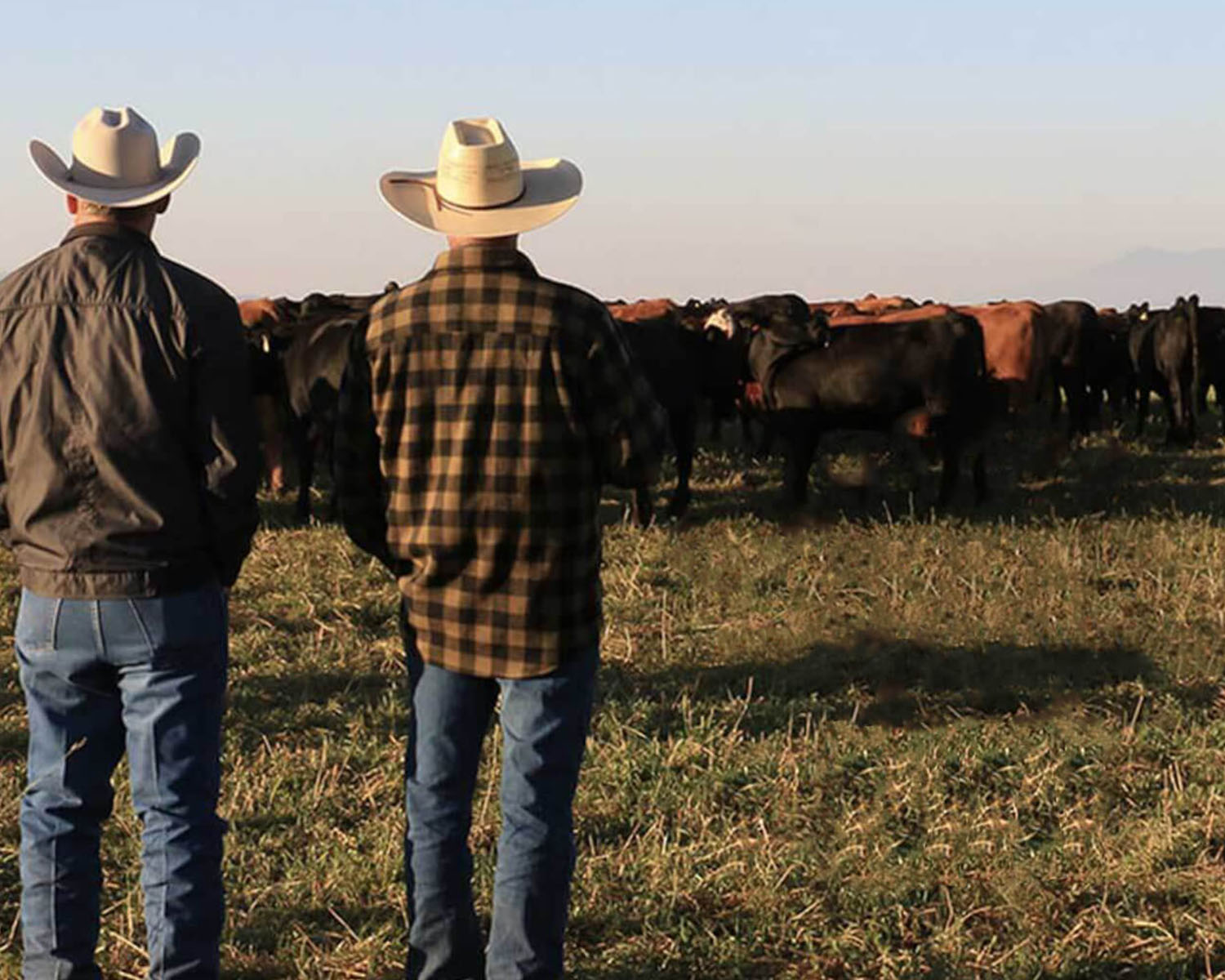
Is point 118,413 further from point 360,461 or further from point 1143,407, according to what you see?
point 1143,407

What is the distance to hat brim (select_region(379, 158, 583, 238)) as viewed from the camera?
3365 millimetres

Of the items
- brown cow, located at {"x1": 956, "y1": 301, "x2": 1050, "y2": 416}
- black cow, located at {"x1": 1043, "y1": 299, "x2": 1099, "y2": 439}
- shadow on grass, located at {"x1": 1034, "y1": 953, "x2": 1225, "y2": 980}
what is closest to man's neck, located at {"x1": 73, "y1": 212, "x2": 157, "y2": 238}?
shadow on grass, located at {"x1": 1034, "y1": 953, "x2": 1225, "y2": 980}

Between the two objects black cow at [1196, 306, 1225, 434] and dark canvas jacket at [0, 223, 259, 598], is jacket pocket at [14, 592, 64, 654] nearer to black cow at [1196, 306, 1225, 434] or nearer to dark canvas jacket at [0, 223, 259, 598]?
dark canvas jacket at [0, 223, 259, 598]

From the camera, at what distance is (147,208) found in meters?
3.40

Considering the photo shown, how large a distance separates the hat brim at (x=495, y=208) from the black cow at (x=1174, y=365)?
16.1 m

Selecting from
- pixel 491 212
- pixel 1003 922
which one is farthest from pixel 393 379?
pixel 1003 922

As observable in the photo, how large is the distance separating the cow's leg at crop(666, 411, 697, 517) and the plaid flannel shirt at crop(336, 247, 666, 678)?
9.17 m

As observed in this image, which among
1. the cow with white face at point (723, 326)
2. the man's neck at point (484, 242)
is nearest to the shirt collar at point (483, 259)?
the man's neck at point (484, 242)

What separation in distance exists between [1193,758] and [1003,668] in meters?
1.69

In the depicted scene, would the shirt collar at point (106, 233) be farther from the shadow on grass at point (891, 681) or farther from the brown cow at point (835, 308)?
the brown cow at point (835, 308)

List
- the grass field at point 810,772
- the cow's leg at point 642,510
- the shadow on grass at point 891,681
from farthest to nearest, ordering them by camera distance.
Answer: the cow's leg at point 642,510 → the shadow on grass at point 891,681 → the grass field at point 810,772

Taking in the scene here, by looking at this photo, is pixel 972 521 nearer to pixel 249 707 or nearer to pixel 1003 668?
pixel 1003 668

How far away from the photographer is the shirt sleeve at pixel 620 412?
3328 mm

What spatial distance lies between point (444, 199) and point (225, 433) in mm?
770
